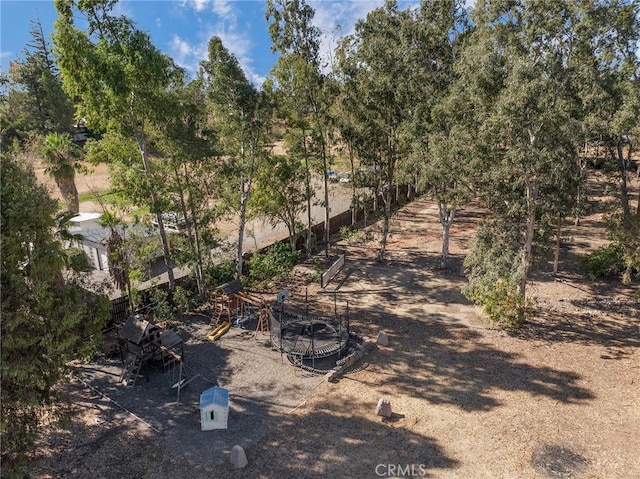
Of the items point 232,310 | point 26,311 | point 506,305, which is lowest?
point 232,310

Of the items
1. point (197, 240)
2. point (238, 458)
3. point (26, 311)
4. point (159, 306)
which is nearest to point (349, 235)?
point (197, 240)

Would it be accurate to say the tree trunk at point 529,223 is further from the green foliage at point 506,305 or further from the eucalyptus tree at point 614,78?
the eucalyptus tree at point 614,78

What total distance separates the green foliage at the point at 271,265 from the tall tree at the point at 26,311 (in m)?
11.9

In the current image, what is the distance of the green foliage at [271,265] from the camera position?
21.7 meters

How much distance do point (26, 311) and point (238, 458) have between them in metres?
5.80

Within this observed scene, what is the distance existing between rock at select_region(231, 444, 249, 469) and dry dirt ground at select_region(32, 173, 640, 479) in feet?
0.52

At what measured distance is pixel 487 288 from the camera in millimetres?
16656

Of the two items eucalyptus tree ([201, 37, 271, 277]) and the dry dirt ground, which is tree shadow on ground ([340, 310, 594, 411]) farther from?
eucalyptus tree ([201, 37, 271, 277])

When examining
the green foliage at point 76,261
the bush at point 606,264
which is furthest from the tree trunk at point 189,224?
the bush at point 606,264

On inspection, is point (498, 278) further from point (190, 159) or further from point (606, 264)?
point (190, 159)

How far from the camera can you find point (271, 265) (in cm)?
2191

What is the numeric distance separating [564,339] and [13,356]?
17011 mm

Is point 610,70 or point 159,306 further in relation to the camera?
point 159,306

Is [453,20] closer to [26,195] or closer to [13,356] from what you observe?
[26,195]
